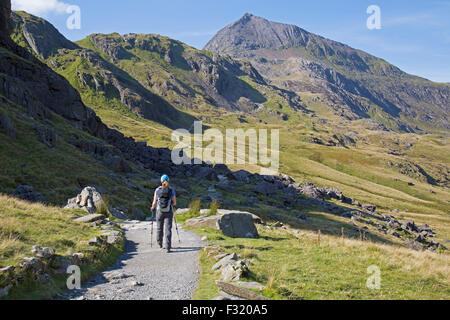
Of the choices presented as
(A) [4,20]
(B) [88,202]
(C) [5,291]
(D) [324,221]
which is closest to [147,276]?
(C) [5,291]

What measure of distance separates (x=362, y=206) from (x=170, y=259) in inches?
3832

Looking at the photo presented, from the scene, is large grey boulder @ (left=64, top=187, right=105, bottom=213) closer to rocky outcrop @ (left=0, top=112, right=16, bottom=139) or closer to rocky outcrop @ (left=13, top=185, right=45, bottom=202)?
rocky outcrop @ (left=13, top=185, right=45, bottom=202)

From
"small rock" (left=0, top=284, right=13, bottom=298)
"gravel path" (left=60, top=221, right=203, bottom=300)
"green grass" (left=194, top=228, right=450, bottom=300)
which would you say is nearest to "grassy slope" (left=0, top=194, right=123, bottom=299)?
"small rock" (left=0, top=284, right=13, bottom=298)

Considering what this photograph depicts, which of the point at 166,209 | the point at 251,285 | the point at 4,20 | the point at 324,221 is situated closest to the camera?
the point at 251,285

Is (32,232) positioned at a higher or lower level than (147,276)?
higher

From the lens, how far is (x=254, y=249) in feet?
54.3

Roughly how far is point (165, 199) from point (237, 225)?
8239 millimetres

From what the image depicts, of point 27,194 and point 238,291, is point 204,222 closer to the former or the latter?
point 238,291

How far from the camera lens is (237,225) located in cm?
2264

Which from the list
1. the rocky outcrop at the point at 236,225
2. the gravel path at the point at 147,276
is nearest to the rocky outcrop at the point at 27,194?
the gravel path at the point at 147,276

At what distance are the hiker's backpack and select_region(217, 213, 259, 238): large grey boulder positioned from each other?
7.34 meters

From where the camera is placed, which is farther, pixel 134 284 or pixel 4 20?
pixel 4 20

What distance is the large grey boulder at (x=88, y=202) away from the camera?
A: 25.1m
